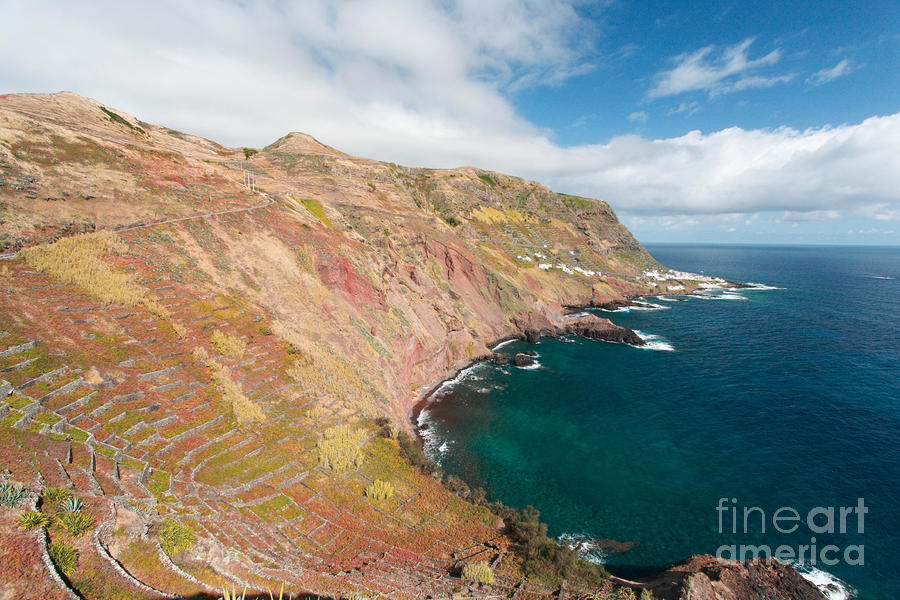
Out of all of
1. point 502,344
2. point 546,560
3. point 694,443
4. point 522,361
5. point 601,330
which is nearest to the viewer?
point 546,560

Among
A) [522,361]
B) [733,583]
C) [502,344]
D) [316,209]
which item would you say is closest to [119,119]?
[316,209]

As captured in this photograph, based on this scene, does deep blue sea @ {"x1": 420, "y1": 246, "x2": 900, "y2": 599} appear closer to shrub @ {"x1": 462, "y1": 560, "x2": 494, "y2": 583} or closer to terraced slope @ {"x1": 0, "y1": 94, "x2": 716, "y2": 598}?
terraced slope @ {"x1": 0, "y1": 94, "x2": 716, "y2": 598}

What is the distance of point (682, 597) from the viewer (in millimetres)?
15117

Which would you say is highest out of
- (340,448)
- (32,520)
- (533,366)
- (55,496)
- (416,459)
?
(32,520)

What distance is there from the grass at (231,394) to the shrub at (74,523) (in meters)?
10.4

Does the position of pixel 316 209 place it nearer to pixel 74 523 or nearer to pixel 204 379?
pixel 204 379

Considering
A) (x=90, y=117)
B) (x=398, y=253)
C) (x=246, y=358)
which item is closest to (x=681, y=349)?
(x=398, y=253)

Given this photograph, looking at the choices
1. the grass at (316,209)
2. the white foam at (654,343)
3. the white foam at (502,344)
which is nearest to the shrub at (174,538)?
the grass at (316,209)

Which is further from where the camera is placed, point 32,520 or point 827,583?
point 827,583

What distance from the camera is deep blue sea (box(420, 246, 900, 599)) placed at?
2372cm

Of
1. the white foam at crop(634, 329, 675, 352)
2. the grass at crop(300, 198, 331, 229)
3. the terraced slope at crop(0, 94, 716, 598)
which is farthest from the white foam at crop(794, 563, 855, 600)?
the grass at crop(300, 198, 331, 229)

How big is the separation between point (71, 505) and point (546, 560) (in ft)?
59.5

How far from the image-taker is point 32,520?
30.8 feet

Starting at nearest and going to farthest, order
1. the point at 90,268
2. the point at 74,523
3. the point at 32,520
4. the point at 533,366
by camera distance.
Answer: the point at 32,520 → the point at 74,523 → the point at 90,268 → the point at 533,366
